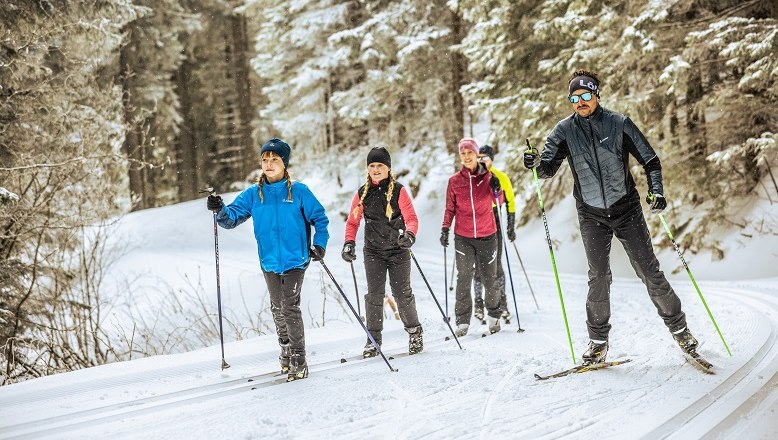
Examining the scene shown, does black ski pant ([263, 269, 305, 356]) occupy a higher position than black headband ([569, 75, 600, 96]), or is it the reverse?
black headband ([569, 75, 600, 96])

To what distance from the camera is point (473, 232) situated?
6656 millimetres

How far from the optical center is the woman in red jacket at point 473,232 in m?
6.65

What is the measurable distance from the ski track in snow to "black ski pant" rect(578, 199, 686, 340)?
0.38 metres

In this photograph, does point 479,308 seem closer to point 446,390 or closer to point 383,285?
point 383,285

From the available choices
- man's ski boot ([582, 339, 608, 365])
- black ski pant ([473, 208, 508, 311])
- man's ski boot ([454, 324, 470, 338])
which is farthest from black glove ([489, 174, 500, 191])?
man's ski boot ([582, 339, 608, 365])

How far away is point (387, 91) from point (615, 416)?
14.9 metres

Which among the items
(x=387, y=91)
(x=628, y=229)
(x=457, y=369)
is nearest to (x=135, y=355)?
(x=457, y=369)

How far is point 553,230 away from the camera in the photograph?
14109mm

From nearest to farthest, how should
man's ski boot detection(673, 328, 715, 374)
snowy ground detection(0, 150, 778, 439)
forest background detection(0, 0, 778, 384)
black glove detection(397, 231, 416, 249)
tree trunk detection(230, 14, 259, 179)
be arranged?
snowy ground detection(0, 150, 778, 439) < man's ski boot detection(673, 328, 715, 374) < black glove detection(397, 231, 416, 249) < forest background detection(0, 0, 778, 384) < tree trunk detection(230, 14, 259, 179)

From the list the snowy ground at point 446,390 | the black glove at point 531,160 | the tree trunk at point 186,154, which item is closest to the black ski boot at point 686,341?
the snowy ground at point 446,390

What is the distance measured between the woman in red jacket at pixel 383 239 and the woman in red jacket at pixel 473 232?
108 centimetres

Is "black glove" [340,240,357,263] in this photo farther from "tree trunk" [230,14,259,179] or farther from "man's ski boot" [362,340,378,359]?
"tree trunk" [230,14,259,179]

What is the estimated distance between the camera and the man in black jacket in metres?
4.53

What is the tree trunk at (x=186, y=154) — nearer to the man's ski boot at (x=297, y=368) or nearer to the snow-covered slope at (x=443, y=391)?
the snow-covered slope at (x=443, y=391)
